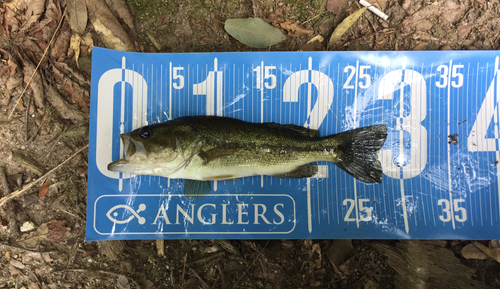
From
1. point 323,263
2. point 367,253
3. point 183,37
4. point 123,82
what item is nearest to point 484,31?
point 367,253

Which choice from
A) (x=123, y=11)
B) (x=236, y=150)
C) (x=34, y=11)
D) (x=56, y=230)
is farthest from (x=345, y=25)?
(x=56, y=230)

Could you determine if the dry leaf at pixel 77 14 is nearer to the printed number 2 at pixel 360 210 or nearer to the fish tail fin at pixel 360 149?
the fish tail fin at pixel 360 149

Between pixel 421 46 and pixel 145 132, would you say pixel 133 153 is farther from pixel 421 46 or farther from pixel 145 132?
pixel 421 46

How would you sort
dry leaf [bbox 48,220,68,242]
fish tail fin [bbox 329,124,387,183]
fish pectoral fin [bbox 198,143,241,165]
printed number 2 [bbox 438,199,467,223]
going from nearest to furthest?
fish pectoral fin [bbox 198,143,241,165], fish tail fin [bbox 329,124,387,183], printed number 2 [bbox 438,199,467,223], dry leaf [bbox 48,220,68,242]

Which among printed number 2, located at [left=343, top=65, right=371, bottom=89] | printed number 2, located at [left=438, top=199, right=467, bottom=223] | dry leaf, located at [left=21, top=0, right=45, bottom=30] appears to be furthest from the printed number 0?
dry leaf, located at [left=21, top=0, right=45, bottom=30]

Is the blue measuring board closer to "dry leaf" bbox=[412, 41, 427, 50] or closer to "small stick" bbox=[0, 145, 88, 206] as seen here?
"dry leaf" bbox=[412, 41, 427, 50]

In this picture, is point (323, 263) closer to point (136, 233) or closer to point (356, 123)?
point (356, 123)

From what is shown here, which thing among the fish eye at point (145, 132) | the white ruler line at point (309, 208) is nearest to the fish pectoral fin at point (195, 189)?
the fish eye at point (145, 132)
